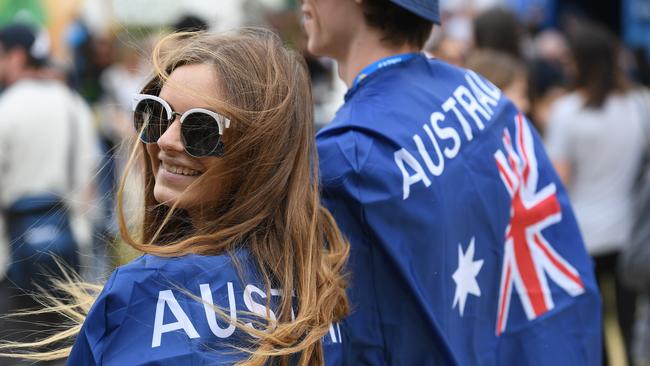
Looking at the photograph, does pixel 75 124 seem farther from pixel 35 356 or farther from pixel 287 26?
pixel 35 356

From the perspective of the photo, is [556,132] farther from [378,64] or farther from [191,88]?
[191,88]

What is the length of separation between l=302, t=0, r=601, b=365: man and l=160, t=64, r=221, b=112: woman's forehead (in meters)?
0.43

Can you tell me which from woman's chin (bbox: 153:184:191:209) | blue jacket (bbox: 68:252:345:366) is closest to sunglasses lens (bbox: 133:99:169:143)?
woman's chin (bbox: 153:184:191:209)

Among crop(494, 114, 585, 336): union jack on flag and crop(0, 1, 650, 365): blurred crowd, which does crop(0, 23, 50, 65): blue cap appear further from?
crop(494, 114, 585, 336): union jack on flag

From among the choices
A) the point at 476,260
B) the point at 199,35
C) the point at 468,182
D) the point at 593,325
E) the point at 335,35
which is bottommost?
the point at 593,325

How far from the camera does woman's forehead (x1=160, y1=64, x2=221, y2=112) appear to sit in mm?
1971

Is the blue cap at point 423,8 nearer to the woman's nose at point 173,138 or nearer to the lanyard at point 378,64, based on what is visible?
the lanyard at point 378,64

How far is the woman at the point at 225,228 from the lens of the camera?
1.81 m

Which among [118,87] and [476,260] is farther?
[118,87]

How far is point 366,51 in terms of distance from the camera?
272 centimetres

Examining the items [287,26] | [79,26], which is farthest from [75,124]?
[79,26]

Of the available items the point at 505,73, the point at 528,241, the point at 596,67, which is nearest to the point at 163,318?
the point at 528,241

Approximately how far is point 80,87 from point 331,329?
7.51 m

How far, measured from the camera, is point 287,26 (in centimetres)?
874
